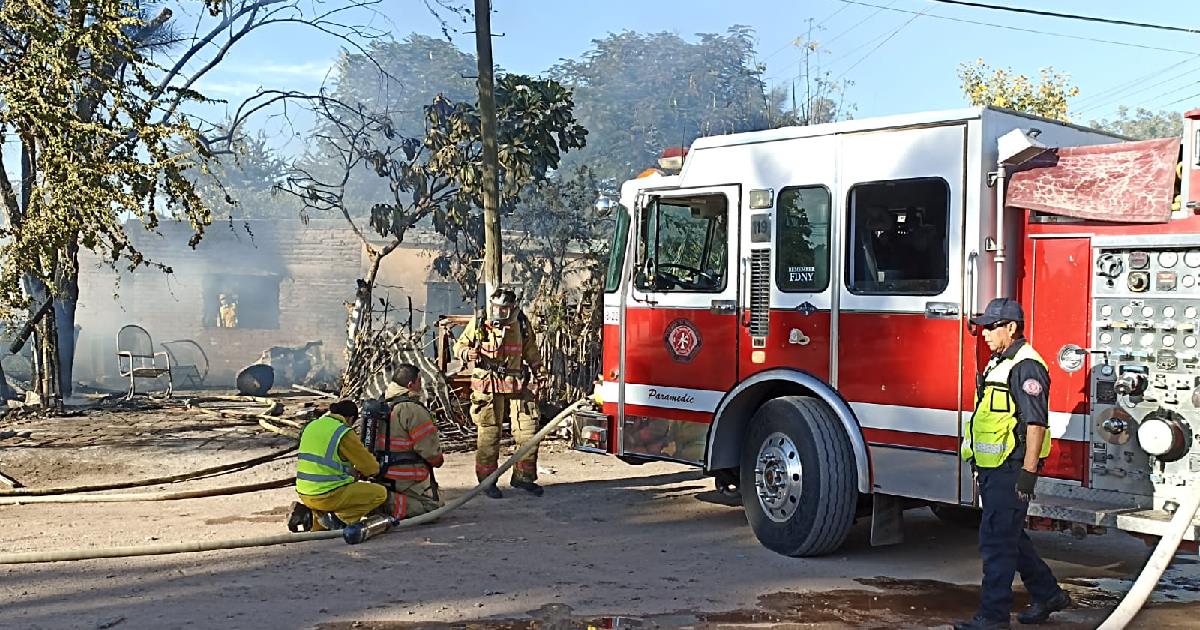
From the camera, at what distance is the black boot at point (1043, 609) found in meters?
5.86

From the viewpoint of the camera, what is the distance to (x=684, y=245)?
26.9ft

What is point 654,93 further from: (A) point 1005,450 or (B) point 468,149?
(A) point 1005,450

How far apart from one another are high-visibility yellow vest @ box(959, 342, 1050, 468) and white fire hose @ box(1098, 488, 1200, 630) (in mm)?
678

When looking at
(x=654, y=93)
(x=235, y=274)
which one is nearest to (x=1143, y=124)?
(x=654, y=93)

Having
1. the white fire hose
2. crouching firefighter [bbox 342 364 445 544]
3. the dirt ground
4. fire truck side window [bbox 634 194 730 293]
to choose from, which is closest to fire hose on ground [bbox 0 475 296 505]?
the dirt ground

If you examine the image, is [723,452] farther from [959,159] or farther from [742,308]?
[959,159]

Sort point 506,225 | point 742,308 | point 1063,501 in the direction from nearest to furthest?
point 1063,501, point 742,308, point 506,225

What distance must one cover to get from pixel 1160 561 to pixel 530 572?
11.4 feet

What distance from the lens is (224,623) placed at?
5.68m

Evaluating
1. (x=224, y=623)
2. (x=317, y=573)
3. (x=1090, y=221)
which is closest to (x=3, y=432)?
(x=317, y=573)

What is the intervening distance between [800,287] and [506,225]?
2191 centimetres

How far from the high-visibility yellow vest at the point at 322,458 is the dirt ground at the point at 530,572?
402mm

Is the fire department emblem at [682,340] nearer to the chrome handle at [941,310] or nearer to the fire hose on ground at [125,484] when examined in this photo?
the chrome handle at [941,310]

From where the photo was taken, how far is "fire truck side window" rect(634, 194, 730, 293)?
7.91 meters
